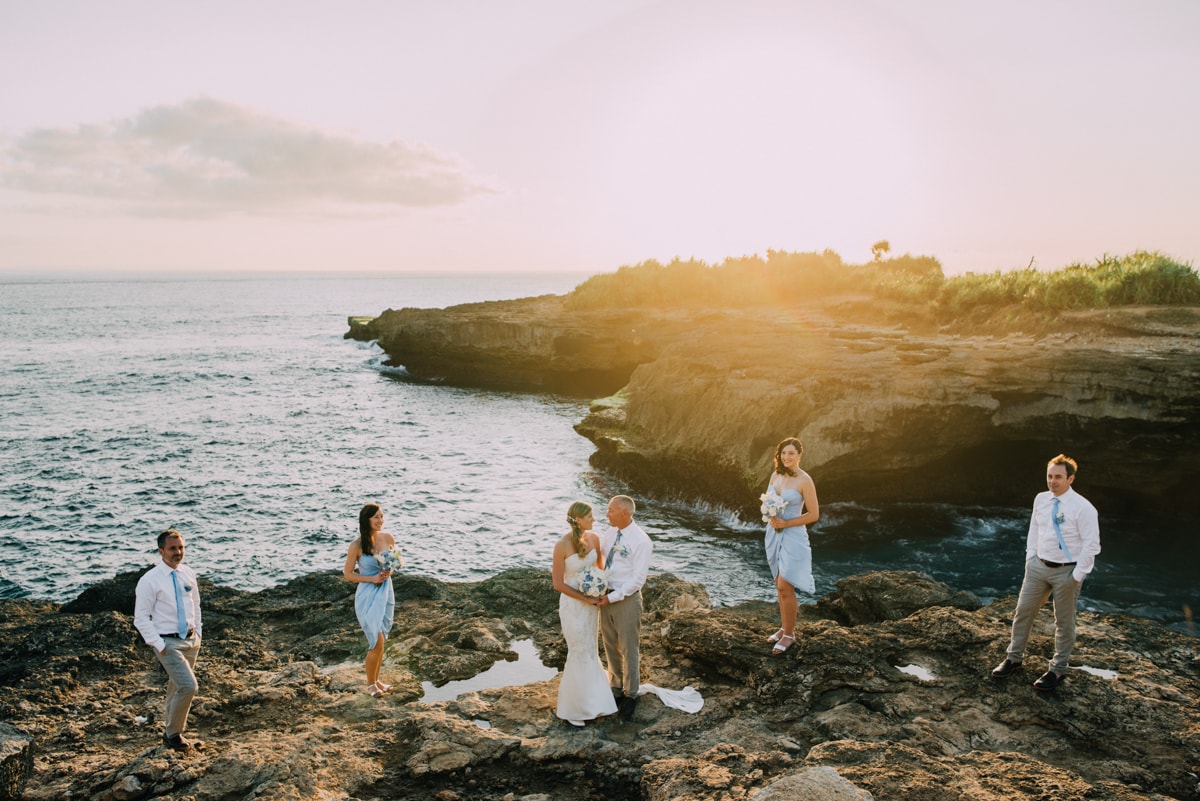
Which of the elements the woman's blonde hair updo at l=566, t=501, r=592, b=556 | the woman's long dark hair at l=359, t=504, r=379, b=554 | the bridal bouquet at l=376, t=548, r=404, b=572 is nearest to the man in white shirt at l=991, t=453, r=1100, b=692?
the woman's blonde hair updo at l=566, t=501, r=592, b=556

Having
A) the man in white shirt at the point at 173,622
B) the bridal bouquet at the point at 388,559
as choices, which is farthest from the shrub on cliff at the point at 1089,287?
the man in white shirt at the point at 173,622

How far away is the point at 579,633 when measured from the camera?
770cm

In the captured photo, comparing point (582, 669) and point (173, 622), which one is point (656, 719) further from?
point (173, 622)

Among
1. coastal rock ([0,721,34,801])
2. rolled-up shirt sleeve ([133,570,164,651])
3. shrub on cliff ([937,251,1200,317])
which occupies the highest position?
shrub on cliff ([937,251,1200,317])

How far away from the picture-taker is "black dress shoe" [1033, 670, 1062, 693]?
7883 mm

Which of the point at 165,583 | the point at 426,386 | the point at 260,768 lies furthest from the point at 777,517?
the point at 426,386

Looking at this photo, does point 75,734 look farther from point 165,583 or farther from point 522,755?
point 522,755

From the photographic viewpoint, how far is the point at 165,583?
7176mm

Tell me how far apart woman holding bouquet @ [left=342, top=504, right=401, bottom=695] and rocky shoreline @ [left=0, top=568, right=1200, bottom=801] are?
2.45 feet

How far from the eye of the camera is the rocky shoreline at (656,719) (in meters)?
6.50

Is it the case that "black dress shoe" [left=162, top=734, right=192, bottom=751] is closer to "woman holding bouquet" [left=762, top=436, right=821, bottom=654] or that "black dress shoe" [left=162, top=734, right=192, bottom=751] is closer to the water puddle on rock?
the water puddle on rock

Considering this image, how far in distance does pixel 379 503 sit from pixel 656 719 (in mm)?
14148

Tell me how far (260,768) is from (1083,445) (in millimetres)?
20368

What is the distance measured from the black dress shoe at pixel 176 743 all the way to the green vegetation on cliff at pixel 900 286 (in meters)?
24.7
